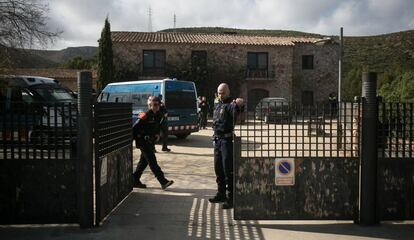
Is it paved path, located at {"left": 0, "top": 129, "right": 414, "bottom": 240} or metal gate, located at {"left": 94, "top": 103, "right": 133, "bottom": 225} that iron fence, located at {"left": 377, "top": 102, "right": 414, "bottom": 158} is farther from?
metal gate, located at {"left": 94, "top": 103, "right": 133, "bottom": 225}

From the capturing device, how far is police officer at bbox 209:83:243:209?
722cm

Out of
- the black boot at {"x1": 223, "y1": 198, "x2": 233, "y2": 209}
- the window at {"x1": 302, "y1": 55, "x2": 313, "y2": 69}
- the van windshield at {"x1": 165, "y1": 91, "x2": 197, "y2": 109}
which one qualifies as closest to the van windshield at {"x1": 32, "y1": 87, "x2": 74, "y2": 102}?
the van windshield at {"x1": 165, "y1": 91, "x2": 197, "y2": 109}

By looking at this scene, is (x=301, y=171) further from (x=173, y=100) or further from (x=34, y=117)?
(x=173, y=100)

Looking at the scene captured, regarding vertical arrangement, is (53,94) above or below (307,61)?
below

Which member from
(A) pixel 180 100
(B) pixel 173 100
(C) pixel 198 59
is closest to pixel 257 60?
(C) pixel 198 59

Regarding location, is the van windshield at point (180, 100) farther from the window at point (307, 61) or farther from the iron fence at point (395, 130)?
the window at point (307, 61)

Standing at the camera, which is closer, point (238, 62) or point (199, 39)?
point (238, 62)

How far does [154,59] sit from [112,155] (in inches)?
1249

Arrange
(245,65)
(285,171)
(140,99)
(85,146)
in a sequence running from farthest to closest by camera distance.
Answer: (245,65)
(140,99)
(285,171)
(85,146)

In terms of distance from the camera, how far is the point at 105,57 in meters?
36.3

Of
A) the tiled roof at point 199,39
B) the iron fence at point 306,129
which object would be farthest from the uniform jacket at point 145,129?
the tiled roof at point 199,39

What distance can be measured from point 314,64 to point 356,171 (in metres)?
36.5

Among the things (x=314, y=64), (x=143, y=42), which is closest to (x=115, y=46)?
(x=143, y=42)

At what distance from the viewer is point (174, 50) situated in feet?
125
